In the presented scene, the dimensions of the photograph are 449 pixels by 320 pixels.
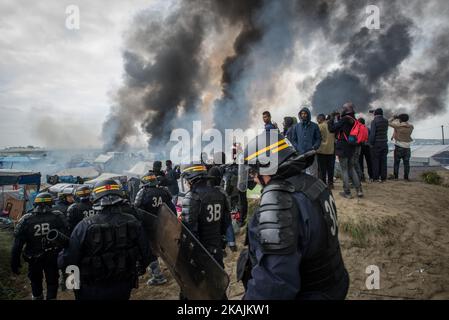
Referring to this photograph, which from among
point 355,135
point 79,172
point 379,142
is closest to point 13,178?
point 79,172

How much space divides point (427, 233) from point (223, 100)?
1068 inches

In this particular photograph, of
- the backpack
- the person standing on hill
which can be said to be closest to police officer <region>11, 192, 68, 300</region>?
the person standing on hill

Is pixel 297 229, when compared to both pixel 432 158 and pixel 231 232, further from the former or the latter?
pixel 432 158

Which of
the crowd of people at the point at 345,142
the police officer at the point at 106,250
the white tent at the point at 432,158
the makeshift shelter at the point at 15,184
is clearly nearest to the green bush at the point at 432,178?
the crowd of people at the point at 345,142

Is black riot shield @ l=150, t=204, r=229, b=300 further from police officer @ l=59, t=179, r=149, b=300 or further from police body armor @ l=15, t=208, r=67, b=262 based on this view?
police body armor @ l=15, t=208, r=67, b=262

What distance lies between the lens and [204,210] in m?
4.16

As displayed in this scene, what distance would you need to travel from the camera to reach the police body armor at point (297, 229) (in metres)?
1.71

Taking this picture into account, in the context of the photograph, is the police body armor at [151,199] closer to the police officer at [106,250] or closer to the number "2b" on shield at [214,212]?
the number "2b" on shield at [214,212]

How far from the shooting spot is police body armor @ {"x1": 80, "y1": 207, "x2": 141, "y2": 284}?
308 centimetres

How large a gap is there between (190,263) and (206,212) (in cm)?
123

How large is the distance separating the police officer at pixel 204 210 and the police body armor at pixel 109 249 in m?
0.92
